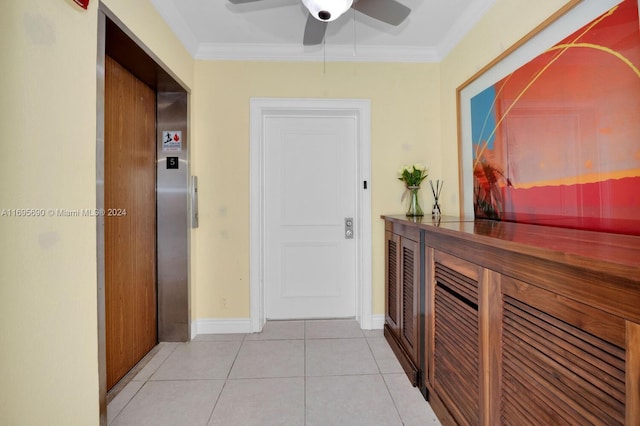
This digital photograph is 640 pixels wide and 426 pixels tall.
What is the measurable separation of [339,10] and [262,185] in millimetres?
1503

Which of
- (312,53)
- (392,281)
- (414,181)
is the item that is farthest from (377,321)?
(312,53)

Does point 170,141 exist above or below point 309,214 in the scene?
above

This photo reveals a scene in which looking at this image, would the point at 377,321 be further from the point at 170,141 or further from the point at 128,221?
the point at 170,141

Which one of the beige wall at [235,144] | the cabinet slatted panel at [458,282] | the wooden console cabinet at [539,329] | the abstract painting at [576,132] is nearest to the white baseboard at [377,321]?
the beige wall at [235,144]

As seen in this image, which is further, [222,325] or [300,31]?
[222,325]

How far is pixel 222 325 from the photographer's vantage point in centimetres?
244

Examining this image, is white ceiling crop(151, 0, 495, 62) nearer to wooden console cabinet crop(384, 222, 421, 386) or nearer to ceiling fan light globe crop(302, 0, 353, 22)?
ceiling fan light globe crop(302, 0, 353, 22)

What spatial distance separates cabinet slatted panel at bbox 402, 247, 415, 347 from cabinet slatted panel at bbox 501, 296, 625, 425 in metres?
0.85

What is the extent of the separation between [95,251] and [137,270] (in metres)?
0.79

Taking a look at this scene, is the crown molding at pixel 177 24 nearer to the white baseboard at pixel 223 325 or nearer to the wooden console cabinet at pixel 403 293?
the wooden console cabinet at pixel 403 293

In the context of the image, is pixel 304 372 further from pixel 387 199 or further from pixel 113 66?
pixel 113 66

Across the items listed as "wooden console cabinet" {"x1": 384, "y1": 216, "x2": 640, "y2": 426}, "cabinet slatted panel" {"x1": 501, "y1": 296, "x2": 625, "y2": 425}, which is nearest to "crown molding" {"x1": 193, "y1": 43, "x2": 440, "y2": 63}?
"wooden console cabinet" {"x1": 384, "y1": 216, "x2": 640, "y2": 426}

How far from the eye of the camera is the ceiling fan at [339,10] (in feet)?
4.39

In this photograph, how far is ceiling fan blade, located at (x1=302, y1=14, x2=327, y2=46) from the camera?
1.69m
